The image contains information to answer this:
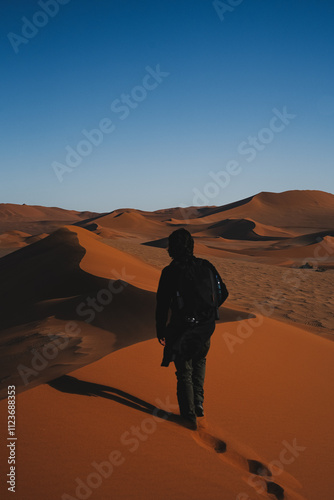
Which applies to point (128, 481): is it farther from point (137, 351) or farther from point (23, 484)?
point (137, 351)

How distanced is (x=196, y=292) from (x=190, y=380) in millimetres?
718

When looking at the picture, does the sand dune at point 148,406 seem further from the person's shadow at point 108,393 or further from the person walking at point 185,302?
the person walking at point 185,302

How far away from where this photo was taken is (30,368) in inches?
166

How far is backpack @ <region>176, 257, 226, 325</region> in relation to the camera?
8.73 ft
